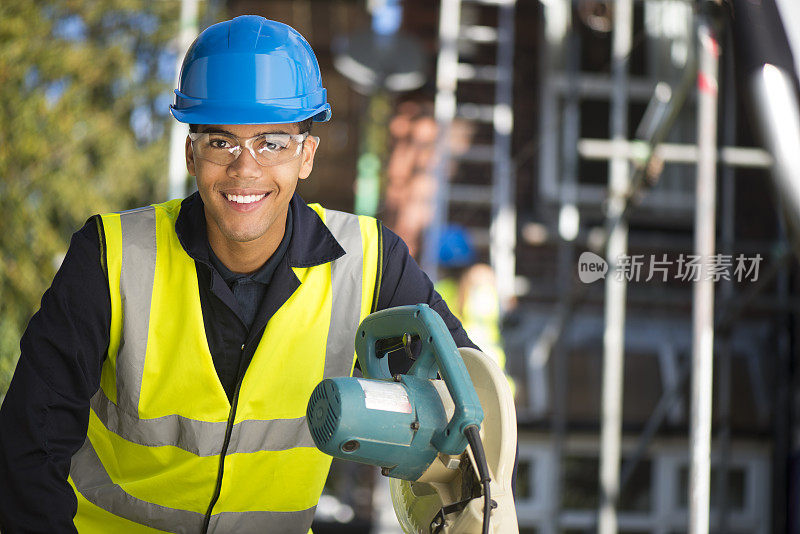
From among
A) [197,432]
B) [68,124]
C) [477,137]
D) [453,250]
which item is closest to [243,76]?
[197,432]

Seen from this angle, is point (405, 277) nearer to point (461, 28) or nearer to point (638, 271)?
point (638, 271)

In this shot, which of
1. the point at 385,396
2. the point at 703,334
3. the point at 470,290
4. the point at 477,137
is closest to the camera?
the point at 385,396

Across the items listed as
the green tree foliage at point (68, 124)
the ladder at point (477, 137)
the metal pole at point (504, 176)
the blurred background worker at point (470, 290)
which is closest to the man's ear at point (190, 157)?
the green tree foliage at point (68, 124)

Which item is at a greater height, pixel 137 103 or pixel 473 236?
pixel 137 103

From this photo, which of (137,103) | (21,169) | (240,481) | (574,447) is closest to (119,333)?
(240,481)

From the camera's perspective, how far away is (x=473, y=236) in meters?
6.01

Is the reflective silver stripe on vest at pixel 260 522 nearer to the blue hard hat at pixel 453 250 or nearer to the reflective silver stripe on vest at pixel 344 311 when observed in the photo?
the reflective silver stripe on vest at pixel 344 311

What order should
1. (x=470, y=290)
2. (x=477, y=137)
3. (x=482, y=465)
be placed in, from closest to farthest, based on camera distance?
(x=482, y=465), (x=470, y=290), (x=477, y=137)

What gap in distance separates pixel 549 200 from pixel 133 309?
464cm

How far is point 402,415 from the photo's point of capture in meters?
1.13

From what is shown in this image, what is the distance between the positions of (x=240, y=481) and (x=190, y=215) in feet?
1.80

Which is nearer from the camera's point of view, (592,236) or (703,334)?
(703,334)

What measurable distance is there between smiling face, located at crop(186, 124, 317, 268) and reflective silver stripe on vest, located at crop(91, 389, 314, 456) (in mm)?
369

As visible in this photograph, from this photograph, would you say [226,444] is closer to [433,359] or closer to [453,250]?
[433,359]
